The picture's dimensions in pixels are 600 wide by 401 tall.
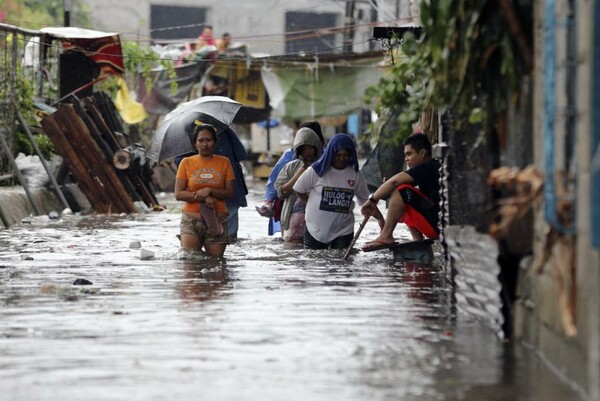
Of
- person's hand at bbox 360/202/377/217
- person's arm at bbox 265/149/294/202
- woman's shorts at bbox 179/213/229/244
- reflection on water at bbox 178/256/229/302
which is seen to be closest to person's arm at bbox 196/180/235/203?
woman's shorts at bbox 179/213/229/244

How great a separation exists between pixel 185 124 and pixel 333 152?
2507 mm

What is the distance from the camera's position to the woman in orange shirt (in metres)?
13.1

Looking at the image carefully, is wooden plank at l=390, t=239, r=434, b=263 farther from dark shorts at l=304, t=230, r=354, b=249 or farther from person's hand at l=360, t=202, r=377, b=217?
dark shorts at l=304, t=230, r=354, b=249

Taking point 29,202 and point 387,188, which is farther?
point 29,202

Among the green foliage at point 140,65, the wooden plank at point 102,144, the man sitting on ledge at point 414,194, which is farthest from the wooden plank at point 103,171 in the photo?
the man sitting on ledge at point 414,194

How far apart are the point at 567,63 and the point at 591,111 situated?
2.67 ft

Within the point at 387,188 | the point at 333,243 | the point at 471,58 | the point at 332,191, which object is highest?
the point at 471,58

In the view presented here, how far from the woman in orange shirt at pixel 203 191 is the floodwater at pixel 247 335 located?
0.92ft

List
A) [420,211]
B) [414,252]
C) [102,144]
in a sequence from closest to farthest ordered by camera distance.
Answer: [420,211], [414,252], [102,144]

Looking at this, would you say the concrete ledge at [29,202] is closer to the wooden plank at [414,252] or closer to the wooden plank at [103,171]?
the wooden plank at [103,171]

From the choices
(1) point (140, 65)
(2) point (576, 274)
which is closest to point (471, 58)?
(2) point (576, 274)

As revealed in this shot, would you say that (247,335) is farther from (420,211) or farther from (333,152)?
(333,152)

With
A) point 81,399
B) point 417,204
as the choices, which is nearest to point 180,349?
point 81,399

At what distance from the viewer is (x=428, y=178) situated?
12953mm
